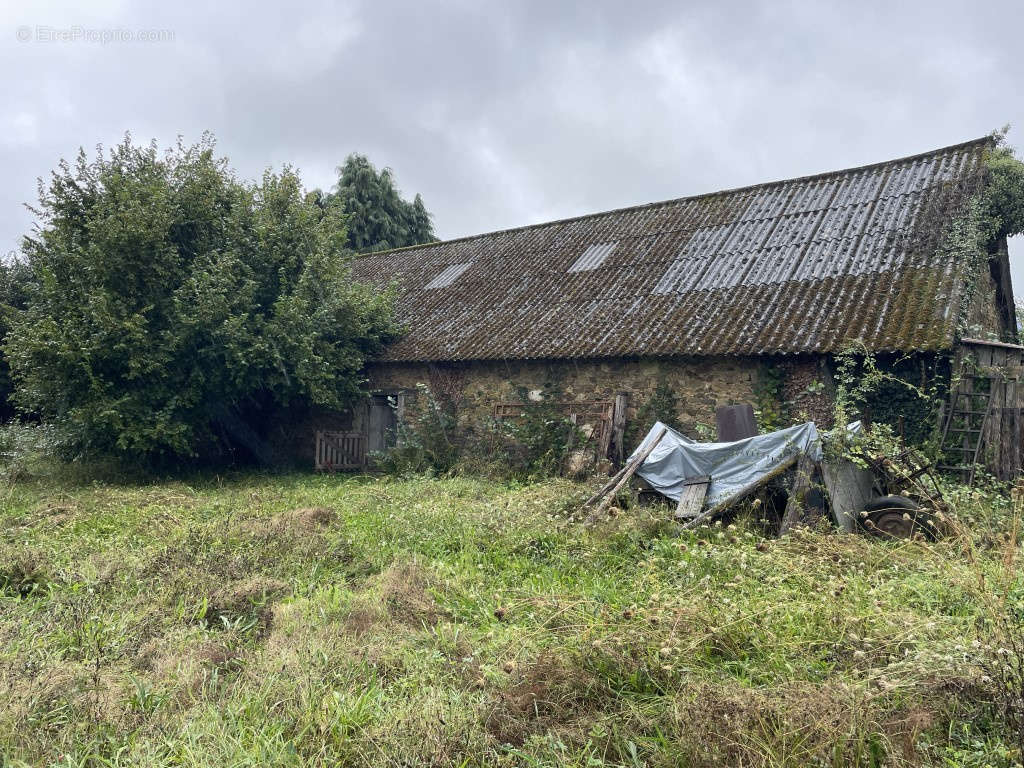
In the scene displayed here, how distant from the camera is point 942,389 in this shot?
8.59 meters

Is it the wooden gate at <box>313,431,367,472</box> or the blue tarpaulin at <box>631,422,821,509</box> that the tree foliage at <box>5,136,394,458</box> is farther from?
the blue tarpaulin at <box>631,422,821,509</box>

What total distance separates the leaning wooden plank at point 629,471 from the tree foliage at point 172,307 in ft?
22.6

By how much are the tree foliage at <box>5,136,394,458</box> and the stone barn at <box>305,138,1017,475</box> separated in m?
2.22

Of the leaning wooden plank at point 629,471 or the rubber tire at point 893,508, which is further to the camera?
the leaning wooden plank at point 629,471

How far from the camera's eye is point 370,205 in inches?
1246

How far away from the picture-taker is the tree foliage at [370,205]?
31328 millimetres

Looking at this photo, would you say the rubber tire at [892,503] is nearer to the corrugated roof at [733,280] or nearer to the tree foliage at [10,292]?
the corrugated roof at [733,280]

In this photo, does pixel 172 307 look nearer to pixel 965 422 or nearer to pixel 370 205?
pixel 965 422

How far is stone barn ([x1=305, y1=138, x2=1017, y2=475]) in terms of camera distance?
30.9 feet

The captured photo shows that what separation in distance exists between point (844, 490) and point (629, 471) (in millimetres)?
2276

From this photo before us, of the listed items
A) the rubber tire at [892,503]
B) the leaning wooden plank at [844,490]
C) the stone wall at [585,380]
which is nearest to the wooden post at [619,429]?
the stone wall at [585,380]

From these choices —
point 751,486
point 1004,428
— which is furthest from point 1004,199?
point 751,486

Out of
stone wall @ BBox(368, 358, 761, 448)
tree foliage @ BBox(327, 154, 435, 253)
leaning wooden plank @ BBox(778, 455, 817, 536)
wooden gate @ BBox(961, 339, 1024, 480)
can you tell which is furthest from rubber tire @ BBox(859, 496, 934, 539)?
tree foliage @ BBox(327, 154, 435, 253)

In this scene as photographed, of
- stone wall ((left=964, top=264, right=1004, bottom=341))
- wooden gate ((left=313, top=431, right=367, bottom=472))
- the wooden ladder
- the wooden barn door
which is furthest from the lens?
the wooden barn door
